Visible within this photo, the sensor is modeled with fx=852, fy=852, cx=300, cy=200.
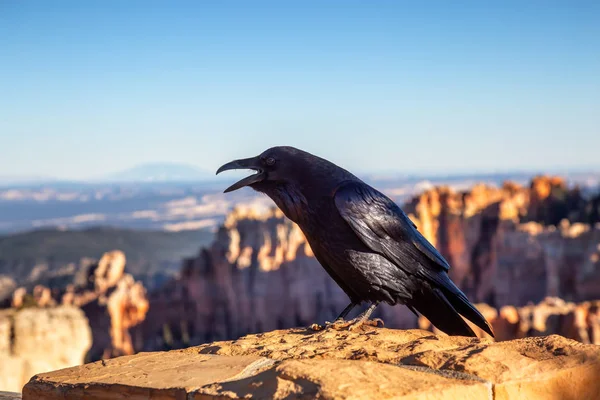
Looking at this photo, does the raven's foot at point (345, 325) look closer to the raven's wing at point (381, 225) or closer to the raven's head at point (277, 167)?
the raven's wing at point (381, 225)

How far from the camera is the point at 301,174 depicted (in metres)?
4.73

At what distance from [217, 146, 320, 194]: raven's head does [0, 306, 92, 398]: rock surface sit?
76.1ft

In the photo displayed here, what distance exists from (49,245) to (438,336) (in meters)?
95.3

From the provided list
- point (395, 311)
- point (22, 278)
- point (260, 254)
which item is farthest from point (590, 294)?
point (22, 278)

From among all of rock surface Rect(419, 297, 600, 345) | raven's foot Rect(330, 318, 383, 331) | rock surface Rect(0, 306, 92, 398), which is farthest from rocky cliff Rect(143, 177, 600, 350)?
raven's foot Rect(330, 318, 383, 331)

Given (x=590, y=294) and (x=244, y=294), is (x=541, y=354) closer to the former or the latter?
(x=590, y=294)

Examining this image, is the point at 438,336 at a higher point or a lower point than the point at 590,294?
higher

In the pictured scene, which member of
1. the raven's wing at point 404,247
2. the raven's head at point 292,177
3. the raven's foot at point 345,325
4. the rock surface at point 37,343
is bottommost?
the rock surface at point 37,343

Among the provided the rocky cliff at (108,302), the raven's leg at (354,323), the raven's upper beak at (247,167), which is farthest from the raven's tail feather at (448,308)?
the rocky cliff at (108,302)

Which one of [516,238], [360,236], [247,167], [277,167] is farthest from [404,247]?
[516,238]

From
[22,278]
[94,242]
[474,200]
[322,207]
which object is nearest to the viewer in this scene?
[322,207]

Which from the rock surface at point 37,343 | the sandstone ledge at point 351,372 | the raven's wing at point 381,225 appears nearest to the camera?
the sandstone ledge at point 351,372

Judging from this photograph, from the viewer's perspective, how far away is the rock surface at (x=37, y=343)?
88.9 ft

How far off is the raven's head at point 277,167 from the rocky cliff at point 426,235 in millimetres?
40605
